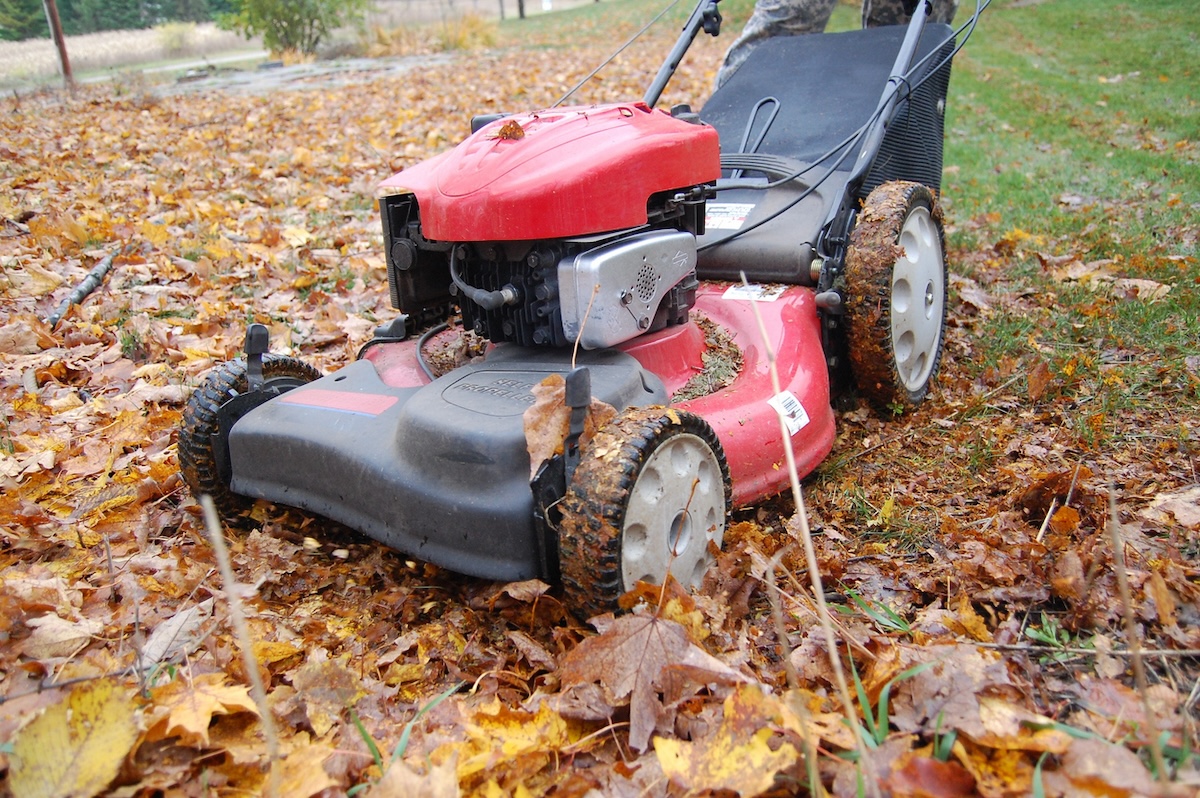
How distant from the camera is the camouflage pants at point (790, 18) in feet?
12.2

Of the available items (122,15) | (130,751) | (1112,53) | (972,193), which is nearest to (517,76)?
(972,193)

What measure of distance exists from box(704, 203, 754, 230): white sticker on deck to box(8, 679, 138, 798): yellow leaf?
83.7 inches

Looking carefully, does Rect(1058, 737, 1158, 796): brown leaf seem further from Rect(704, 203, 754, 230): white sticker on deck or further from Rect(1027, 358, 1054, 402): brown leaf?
Rect(704, 203, 754, 230): white sticker on deck

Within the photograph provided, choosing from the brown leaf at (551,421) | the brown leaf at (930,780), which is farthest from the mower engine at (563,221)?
the brown leaf at (930,780)

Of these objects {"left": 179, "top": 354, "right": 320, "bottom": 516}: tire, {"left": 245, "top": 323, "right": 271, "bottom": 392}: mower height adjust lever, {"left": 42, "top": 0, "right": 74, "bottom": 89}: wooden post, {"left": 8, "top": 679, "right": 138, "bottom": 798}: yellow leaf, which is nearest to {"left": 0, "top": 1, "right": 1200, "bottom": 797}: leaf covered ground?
{"left": 8, "top": 679, "right": 138, "bottom": 798}: yellow leaf

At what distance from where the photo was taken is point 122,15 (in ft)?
59.3

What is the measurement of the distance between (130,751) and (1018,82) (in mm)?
9962

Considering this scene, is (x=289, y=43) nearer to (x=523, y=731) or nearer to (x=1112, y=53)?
(x=1112, y=53)

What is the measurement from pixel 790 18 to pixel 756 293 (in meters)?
1.69

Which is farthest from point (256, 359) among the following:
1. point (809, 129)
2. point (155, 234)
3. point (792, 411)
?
point (155, 234)

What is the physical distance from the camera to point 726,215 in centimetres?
289

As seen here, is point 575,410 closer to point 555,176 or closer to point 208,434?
point 555,176

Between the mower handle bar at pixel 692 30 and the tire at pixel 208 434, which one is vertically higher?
the mower handle bar at pixel 692 30

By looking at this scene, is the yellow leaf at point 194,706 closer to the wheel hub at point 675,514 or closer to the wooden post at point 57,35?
the wheel hub at point 675,514
